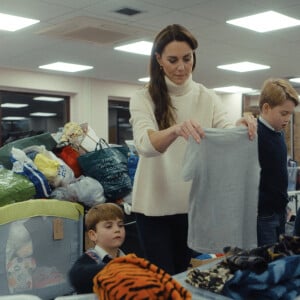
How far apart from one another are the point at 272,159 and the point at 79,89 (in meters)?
7.91

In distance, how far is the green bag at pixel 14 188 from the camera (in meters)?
3.23

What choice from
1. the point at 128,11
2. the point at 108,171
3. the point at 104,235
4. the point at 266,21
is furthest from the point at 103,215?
the point at 266,21

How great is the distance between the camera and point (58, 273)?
10.8 ft

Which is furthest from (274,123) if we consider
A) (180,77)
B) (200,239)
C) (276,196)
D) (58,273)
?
(58,273)

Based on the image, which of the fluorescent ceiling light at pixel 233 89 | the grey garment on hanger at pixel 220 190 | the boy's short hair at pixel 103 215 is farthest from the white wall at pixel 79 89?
the grey garment on hanger at pixel 220 190

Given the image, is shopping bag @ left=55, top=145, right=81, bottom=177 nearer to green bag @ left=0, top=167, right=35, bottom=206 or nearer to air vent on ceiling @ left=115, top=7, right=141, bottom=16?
green bag @ left=0, top=167, right=35, bottom=206

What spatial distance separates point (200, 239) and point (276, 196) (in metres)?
0.70

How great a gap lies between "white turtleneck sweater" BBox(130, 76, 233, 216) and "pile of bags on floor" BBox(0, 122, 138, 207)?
1756 mm

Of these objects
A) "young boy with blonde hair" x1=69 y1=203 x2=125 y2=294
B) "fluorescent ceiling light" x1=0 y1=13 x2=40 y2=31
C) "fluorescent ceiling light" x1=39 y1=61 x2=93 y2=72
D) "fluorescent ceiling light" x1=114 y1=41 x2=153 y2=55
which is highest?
"fluorescent ceiling light" x1=0 y1=13 x2=40 y2=31

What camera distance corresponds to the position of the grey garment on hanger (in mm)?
1571

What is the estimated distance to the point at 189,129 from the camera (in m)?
1.45

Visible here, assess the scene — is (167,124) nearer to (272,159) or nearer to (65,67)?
(272,159)

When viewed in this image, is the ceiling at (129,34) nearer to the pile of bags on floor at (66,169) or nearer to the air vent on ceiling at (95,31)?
the air vent on ceiling at (95,31)

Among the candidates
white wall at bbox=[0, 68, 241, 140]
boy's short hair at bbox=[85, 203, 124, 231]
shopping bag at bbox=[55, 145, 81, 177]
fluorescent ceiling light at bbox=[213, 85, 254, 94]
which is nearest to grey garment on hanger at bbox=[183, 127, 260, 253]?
boy's short hair at bbox=[85, 203, 124, 231]
